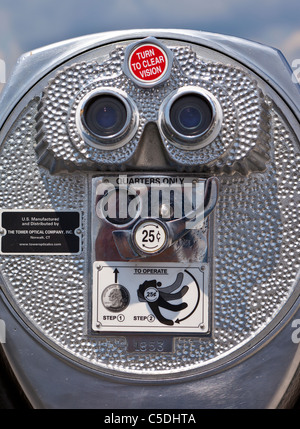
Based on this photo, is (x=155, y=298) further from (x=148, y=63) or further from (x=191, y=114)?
(x=148, y=63)

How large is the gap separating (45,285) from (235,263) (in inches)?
19.8

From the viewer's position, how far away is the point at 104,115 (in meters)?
1.75

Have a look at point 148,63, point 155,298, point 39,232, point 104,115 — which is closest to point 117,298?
point 155,298

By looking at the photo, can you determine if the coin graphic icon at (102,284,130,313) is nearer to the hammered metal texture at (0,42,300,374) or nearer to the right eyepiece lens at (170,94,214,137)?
the hammered metal texture at (0,42,300,374)

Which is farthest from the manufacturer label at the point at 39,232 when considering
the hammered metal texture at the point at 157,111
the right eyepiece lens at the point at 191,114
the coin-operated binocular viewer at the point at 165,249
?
the right eyepiece lens at the point at 191,114

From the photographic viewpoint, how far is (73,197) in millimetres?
1793

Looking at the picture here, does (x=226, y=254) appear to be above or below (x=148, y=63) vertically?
below

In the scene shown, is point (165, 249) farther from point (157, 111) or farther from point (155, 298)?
point (157, 111)

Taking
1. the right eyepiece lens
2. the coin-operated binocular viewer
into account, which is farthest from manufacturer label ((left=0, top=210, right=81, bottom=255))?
the right eyepiece lens

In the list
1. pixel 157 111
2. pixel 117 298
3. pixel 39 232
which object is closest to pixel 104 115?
pixel 157 111

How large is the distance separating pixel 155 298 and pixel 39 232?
1.16 feet

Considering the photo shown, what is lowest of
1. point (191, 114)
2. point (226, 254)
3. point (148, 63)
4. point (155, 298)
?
point (155, 298)

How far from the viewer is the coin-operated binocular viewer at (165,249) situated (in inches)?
68.5

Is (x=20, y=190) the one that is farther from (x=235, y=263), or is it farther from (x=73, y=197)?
(x=235, y=263)
